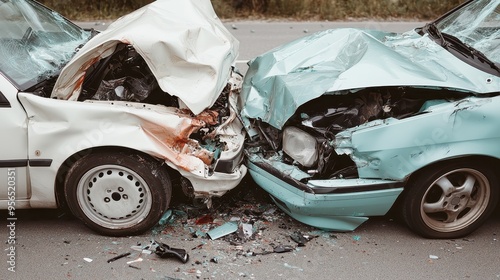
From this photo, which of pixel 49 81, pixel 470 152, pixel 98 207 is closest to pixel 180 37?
pixel 49 81

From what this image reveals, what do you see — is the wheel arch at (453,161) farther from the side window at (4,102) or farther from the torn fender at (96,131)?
the side window at (4,102)

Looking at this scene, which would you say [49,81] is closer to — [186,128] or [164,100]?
[164,100]

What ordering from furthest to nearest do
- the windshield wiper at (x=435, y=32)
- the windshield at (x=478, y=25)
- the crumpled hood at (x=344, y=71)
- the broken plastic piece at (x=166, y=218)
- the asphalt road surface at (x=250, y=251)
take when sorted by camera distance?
the windshield wiper at (x=435, y=32), the windshield at (x=478, y=25), the broken plastic piece at (x=166, y=218), the crumpled hood at (x=344, y=71), the asphalt road surface at (x=250, y=251)

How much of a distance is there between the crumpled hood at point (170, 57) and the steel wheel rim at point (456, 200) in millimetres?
1679

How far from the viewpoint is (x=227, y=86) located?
4637 mm

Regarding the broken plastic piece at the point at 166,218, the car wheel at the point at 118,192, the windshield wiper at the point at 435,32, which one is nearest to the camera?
the car wheel at the point at 118,192

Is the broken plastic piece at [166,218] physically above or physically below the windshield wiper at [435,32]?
below

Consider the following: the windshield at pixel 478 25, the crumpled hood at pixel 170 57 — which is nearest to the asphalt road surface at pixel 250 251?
the crumpled hood at pixel 170 57

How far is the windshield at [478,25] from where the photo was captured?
438 cm

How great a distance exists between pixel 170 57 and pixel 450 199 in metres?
2.17

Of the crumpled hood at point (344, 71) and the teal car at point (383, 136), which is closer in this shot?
the teal car at point (383, 136)

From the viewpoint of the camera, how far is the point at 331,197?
3.83 m

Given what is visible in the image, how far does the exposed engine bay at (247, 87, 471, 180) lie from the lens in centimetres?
397

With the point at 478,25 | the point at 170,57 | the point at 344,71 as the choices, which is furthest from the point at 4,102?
the point at 478,25
